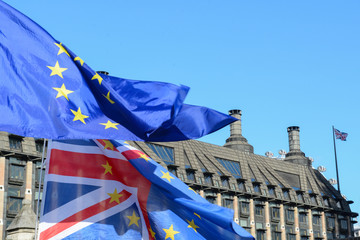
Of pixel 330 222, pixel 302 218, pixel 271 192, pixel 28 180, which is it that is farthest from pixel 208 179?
pixel 330 222

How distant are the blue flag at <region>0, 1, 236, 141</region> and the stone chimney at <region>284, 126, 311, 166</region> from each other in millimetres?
98038

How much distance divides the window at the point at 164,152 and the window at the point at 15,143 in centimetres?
1841

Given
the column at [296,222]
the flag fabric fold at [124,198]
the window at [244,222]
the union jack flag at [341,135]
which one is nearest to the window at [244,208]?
the window at [244,222]

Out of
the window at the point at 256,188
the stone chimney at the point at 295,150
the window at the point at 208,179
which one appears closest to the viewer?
the window at the point at 208,179

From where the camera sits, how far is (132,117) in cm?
1409

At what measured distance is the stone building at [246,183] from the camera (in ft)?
225

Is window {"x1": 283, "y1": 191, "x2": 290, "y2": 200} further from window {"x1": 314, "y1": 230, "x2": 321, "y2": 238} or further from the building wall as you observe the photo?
window {"x1": 314, "y1": 230, "x2": 321, "y2": 238}

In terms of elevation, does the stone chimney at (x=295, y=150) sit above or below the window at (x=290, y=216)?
above

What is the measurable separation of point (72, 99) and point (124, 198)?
8.55 ft

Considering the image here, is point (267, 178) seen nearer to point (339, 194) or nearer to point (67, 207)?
point (339, 194)

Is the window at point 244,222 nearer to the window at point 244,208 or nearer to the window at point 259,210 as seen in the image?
the window at point 244,208

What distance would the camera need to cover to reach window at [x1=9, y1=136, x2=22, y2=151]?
224 feet

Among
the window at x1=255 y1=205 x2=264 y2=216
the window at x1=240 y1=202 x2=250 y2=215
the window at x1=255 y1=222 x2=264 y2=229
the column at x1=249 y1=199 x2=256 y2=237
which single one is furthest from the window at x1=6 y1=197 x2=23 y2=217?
the window at x1=255 y1=205 x2=264 y2=216

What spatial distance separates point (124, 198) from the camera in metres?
15.1
